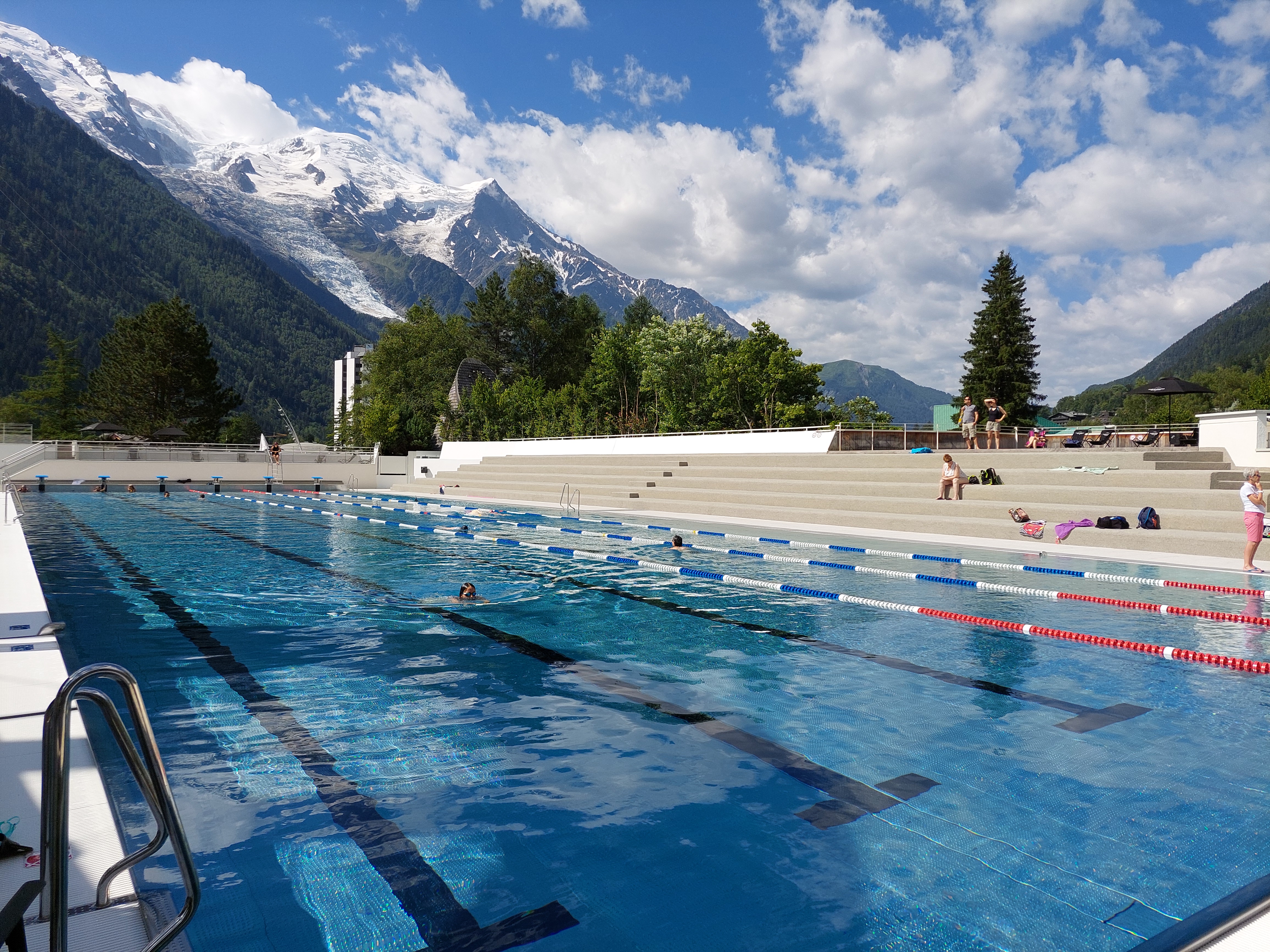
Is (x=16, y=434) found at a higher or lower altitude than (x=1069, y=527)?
higher

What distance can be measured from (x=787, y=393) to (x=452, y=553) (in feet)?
105

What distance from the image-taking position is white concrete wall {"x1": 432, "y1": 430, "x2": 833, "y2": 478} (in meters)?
21.1

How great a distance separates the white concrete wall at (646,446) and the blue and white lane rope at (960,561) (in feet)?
20.2

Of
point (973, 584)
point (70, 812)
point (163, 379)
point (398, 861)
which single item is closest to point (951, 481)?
point (973, 584)

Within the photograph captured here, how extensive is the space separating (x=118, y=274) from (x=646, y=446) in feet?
480

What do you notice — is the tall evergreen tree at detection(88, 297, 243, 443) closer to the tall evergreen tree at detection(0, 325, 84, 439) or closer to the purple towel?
the tall evergreen tree at detection(0, 325, 84, 439)

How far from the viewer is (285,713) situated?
467 centimetres

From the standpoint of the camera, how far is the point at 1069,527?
12.2 meters

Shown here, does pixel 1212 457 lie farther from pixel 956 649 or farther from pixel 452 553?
pixel 452 553

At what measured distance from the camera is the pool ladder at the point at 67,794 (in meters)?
1.61

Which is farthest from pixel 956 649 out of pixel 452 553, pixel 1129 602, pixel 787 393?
pixel 787 393

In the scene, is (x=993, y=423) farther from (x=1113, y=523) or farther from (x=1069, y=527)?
(x=1113, y=523)

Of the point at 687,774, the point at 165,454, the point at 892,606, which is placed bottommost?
the point at 687,774

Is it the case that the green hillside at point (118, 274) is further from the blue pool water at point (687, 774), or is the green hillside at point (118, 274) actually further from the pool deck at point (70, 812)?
the blue pool water at point (687, 774)
